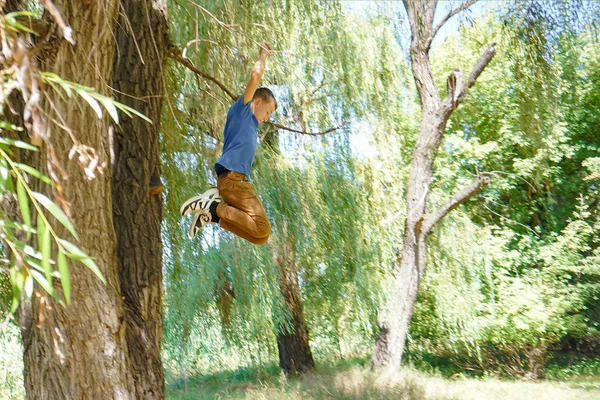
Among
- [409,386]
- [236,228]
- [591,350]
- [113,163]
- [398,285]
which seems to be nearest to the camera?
[113,163]

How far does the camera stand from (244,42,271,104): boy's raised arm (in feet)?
10.1

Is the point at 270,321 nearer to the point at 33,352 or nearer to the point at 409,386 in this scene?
the point at 409,386

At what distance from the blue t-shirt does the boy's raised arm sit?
0.09 metres

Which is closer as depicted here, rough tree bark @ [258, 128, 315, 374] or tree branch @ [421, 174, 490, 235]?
rough tree bark @ [258, 128, 315, 374]

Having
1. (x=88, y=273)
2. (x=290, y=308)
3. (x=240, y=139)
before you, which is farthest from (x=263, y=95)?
(x=290, y=308)

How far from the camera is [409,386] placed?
7.44m

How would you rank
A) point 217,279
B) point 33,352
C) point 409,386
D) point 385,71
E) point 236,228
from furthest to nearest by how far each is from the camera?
point 385,71, point 409,386, point 217,279, point 236,228, point 33,352

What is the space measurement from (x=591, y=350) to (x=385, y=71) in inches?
292

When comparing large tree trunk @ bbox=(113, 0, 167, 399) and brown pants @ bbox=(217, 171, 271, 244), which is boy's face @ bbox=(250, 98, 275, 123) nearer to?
brown pants @ bbox=(217, 171, 271, 244)

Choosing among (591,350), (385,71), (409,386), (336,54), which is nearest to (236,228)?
(336,54)

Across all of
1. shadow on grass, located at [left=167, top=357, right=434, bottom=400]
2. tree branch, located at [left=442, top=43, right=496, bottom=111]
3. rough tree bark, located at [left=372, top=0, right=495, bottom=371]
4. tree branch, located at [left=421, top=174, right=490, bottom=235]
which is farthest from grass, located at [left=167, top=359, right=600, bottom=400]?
tree branch, located at [left=442, top=43, right=496, bottom=111]

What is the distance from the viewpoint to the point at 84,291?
2.71 meters

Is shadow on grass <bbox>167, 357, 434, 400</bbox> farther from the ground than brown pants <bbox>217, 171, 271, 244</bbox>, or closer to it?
closer to it

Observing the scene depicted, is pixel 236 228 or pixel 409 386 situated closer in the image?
pixel 236 228
